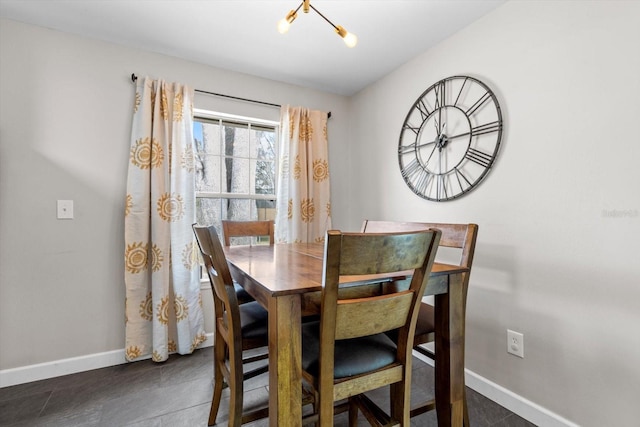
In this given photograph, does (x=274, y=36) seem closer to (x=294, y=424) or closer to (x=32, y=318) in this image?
(x=294, y=424)

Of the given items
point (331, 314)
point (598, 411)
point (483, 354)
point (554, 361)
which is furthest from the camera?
point (483, 354)

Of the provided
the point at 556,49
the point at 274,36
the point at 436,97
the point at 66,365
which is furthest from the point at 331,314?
the point at 66,365

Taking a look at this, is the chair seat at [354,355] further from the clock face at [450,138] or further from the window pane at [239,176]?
the window pane at [239,176]

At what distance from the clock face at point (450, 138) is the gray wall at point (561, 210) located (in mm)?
73

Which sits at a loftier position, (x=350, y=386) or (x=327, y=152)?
(x=327, y=152)

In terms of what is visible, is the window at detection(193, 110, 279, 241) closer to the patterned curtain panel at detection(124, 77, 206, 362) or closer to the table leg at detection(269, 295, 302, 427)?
the patterned curtain panel at detection(124, 77, 206, 362)

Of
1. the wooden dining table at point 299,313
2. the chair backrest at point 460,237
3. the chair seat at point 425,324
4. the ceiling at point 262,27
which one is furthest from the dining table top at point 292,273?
the ceiling at point 262,27

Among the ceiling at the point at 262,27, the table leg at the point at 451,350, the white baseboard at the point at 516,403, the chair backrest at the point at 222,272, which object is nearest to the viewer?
the chair backrest at the point at 222,272

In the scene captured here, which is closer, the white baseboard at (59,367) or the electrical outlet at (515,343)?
the electrical outlet at (515,343)

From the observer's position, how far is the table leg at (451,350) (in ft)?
3.91

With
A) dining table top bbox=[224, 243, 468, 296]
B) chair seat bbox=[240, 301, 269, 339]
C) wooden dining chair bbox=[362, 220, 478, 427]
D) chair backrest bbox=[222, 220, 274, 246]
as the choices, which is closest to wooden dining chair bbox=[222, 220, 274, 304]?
chair backrest bbox=[222, 220, 274, 246]

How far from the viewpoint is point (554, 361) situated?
147 centimetres

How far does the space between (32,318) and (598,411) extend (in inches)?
126

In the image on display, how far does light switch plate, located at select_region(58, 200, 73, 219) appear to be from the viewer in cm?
199
